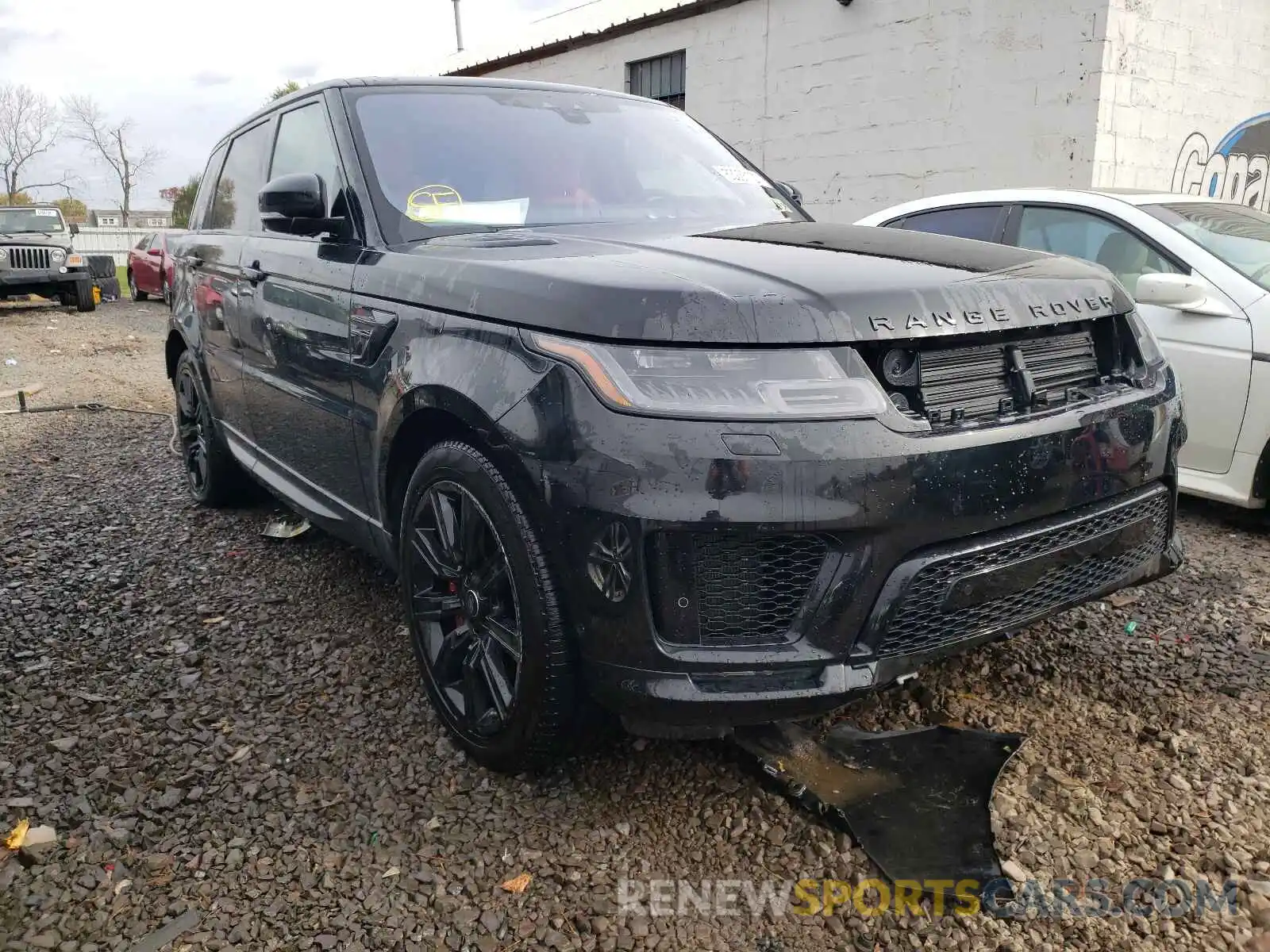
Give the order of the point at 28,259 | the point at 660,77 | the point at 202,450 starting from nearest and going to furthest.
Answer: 1. the point at 202,450
2. the point at 660,77
3. the point at 28,259

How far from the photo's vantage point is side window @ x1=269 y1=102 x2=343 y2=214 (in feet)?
9.90

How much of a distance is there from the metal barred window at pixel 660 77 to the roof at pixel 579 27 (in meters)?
0.42

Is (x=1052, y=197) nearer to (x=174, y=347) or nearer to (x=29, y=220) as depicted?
(x=174, y=347)

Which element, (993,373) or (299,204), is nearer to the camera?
(993,373)

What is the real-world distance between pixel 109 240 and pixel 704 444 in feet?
117

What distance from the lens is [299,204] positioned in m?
2.78

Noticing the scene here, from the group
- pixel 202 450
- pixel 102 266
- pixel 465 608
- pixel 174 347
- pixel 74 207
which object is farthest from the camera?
pixel 74 207

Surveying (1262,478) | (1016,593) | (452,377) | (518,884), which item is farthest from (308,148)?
(1262,478)

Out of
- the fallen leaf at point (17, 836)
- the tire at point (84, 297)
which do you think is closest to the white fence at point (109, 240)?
the tire at point (84, 297)

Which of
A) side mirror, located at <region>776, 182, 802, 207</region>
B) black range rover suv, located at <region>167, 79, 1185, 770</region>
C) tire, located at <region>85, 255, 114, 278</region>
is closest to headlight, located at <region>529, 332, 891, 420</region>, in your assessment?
black range rover suv, located at <region>167, 79, 1185, 770</region>

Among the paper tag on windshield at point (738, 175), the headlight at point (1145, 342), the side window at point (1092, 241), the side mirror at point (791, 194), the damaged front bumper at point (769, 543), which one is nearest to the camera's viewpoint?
the damaged front bumper at point (769, 543)

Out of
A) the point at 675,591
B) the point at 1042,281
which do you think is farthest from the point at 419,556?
the point at 1042,281

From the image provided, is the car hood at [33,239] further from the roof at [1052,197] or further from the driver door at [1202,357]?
the driver door at [1202,357]

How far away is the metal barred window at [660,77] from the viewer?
40.0ft
